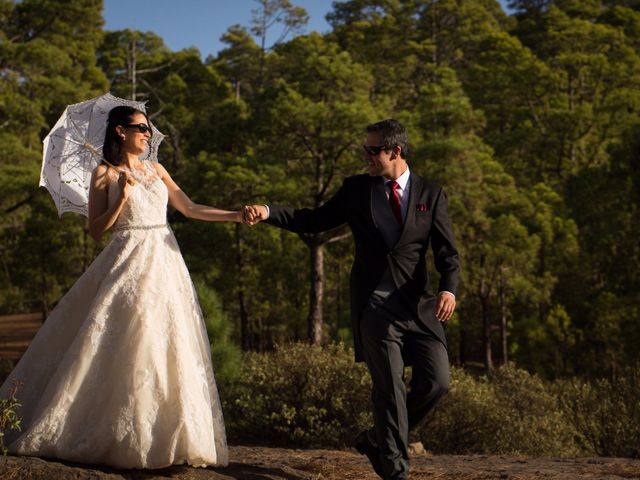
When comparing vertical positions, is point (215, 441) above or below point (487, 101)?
below

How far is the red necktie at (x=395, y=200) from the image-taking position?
15.6 feet

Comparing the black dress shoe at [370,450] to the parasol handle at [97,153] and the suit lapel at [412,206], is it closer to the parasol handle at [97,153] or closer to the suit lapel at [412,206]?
the suit lapel at [412,206]

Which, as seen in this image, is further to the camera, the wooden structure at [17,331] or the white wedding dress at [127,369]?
the wooden structure at [17,331]

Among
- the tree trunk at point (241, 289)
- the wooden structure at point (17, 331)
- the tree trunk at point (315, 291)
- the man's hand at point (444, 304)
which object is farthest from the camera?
the wooden structure at point (17, 331)

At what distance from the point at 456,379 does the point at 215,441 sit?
776 cm

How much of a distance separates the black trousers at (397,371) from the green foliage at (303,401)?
662 centimetres

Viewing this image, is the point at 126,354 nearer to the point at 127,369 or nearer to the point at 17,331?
the point at 127,369

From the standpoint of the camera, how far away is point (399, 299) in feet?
15.3

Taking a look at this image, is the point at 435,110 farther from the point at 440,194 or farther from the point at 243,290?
the point at 440,194

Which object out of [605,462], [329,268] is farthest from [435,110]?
[605,462]

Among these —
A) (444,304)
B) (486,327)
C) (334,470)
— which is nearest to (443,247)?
(444,304)

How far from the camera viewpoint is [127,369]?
4586 mm

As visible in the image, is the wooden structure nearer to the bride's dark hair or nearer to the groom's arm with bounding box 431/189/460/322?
the bride's dark hair

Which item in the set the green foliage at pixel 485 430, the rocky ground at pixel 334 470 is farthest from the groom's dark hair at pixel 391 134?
the green foliage at pixel 485 430
